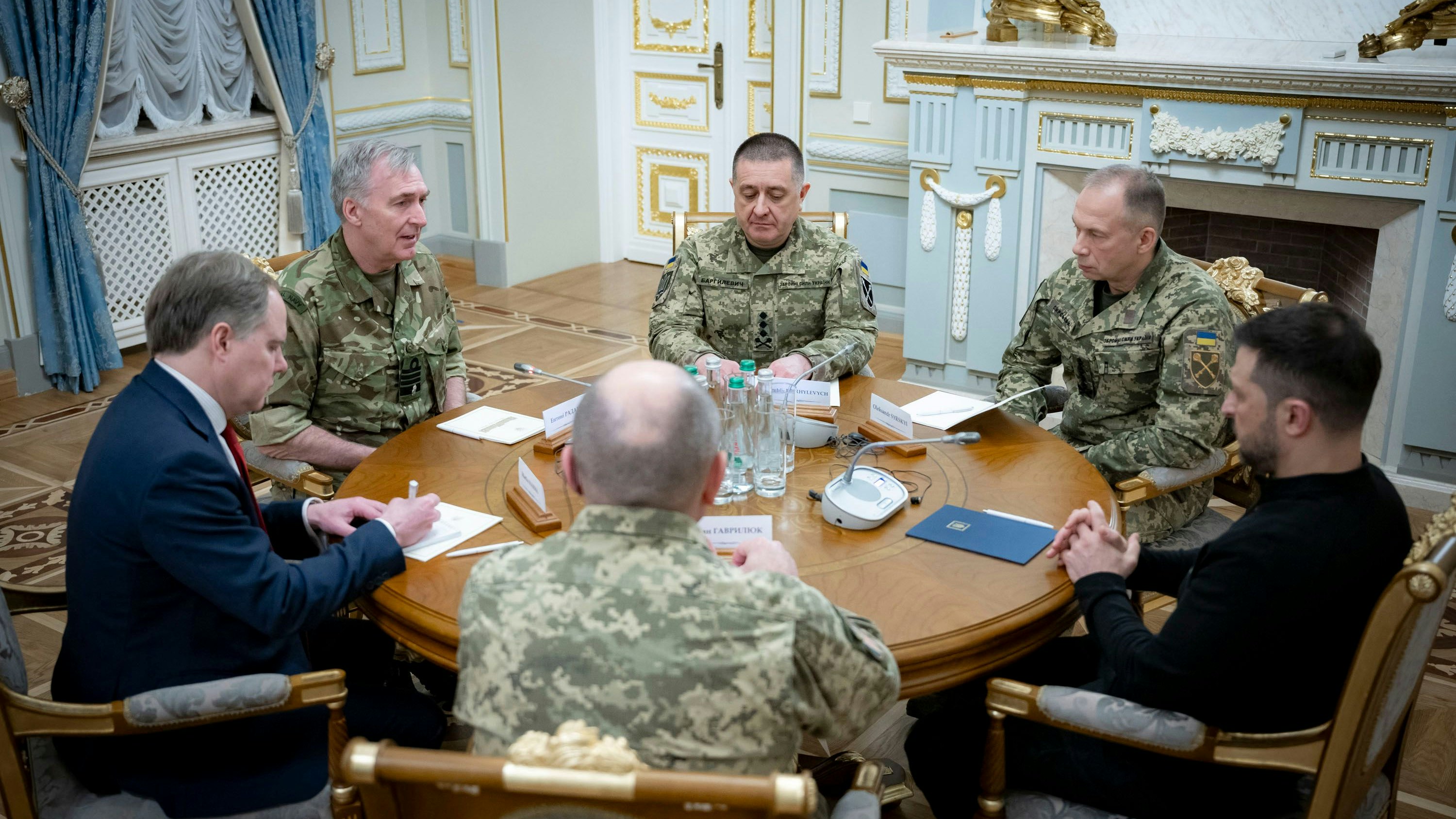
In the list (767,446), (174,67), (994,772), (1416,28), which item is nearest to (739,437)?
(767,446)

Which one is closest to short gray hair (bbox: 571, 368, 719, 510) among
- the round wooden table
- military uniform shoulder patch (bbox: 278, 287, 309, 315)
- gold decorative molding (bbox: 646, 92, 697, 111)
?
the round wooden table

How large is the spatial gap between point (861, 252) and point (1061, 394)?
9.69ft

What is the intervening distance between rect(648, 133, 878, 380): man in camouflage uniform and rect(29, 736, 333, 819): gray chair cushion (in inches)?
62.4

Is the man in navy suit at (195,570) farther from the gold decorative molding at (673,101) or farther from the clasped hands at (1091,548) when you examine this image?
the gold decorative molding at (673,101)

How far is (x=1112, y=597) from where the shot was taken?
1839 millimetres

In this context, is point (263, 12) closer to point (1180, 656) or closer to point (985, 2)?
point (985, 2)

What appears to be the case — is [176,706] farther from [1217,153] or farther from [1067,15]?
[1067,15]

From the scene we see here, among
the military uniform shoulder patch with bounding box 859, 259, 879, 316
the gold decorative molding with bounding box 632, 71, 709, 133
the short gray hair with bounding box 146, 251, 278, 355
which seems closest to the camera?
the short gray hair with bounding box 146, 251, 278, 355

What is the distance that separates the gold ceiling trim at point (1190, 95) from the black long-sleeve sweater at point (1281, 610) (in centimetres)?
260

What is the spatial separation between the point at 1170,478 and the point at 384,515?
1.65 m

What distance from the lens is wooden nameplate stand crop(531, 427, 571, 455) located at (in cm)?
248

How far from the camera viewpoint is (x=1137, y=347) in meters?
2.78

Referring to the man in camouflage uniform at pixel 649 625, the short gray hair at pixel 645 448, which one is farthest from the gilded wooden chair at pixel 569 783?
the short gray hair at pixel 645 448

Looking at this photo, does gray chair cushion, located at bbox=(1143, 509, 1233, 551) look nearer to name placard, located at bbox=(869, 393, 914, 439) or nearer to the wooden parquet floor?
the wooden parquet floor
